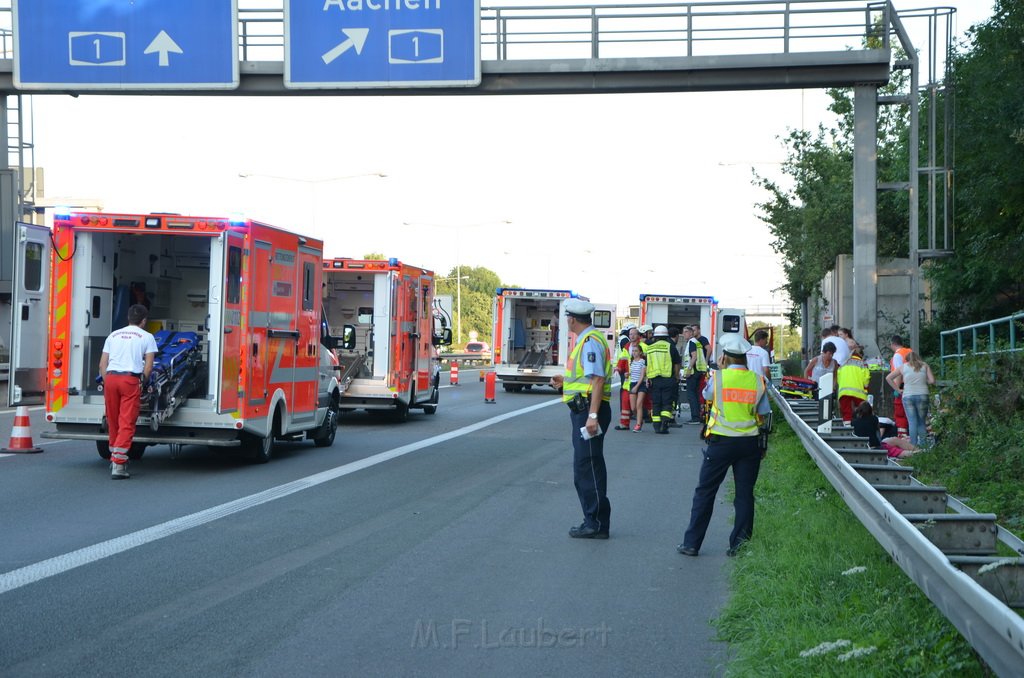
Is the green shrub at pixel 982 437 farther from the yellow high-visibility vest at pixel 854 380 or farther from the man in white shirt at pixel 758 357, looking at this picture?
the man in white shirt at pixel 758 357

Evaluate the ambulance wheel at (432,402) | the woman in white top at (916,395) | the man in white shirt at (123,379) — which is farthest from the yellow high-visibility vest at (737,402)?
the ambulance wheel at (432,402)

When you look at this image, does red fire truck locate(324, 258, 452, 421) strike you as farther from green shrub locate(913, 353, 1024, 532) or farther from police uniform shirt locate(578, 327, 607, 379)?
police uniform shirt locate(578, 327, 607, 379)

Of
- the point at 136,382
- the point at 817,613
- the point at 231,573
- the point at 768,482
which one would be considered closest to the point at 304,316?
the point at 136,382

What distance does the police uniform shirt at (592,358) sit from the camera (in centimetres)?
952

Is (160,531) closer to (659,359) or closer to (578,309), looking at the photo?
(578,309)

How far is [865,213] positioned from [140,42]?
11515 millimetres

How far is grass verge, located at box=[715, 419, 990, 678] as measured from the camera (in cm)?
528

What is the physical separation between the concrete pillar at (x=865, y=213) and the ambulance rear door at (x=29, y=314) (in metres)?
12.0

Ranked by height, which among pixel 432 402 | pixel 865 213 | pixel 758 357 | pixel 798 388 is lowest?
pixel 432 402

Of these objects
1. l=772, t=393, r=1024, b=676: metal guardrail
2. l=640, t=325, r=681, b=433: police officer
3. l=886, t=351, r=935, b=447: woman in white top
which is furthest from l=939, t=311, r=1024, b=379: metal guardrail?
l=772, t=393, r=1024, b=676: metal guardrail

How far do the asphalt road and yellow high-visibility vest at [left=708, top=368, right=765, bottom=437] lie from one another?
979mm

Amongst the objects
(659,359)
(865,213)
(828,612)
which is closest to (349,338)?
(659,359)

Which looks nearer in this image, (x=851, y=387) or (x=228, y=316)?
(x=228, y=316)

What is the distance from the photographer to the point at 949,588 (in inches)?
189
